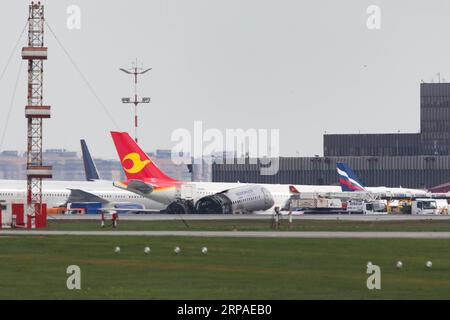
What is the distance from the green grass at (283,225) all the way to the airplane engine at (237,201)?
33.7m

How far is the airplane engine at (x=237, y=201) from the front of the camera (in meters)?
158

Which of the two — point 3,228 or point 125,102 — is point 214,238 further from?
point 125,102

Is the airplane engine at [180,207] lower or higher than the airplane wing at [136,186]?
lower

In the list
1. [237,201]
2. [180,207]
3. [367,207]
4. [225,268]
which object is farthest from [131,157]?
[225,268]

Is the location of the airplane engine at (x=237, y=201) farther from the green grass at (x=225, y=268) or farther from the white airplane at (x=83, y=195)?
the green grass at (x=225, y=268)

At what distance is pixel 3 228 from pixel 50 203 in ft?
216

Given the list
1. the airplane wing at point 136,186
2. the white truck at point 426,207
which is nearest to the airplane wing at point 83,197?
the airplane wing at point 136,186

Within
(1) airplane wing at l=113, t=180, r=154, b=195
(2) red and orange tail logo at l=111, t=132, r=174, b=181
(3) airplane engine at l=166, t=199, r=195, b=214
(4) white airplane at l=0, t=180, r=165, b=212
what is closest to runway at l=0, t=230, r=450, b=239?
(1) airplane wing at l=113, t=180, r=154, b=195

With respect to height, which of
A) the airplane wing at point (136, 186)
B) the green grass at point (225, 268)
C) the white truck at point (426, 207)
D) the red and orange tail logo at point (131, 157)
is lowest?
the green grass at point (225, 268)

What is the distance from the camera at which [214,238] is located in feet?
275

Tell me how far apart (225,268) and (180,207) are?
9987 centimetres

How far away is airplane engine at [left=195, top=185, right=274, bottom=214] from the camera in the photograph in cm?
15850

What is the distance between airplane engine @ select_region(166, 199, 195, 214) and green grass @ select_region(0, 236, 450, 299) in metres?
74.4
